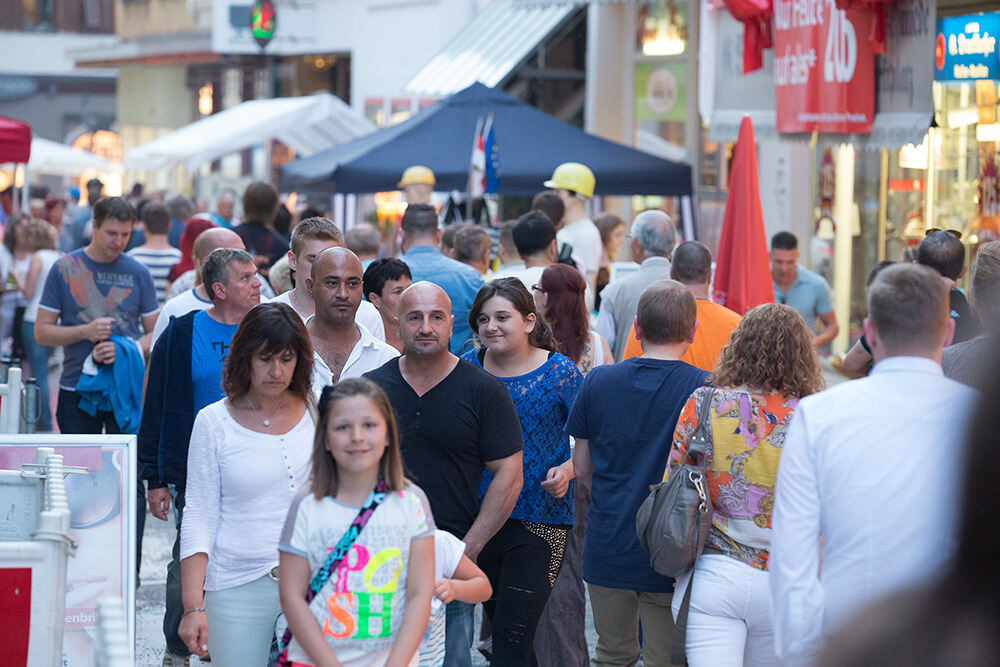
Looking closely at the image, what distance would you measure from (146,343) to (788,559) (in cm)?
522

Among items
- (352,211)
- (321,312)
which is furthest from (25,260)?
(321,312)

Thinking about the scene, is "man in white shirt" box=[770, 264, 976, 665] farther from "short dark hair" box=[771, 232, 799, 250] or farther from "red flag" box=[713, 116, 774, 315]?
"short dark hair" box=[771, 232, 799, 250]

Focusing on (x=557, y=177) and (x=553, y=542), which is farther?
(x=557, y=177)

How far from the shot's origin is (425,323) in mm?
4895

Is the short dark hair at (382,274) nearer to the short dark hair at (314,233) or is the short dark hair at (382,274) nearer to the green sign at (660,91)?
the short dark hair at (314,233)

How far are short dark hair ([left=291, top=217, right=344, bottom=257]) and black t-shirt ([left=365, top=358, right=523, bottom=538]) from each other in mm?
1697

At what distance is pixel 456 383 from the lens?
4.94m

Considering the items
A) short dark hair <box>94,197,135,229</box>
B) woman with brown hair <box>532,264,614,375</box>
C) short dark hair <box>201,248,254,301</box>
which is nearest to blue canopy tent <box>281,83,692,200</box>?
short dark hair <box>94,197,135,229</box>

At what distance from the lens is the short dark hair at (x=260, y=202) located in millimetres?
10344

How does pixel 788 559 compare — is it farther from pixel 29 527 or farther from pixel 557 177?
pixel 557 177

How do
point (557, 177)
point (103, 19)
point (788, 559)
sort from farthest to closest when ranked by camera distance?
point (103, 19) → point (557, 177) → point (788, 559)

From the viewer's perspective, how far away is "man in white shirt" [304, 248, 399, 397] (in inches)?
218

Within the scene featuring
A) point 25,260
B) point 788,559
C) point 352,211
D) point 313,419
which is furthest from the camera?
point 25,260

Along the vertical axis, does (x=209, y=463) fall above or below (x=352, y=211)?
below
